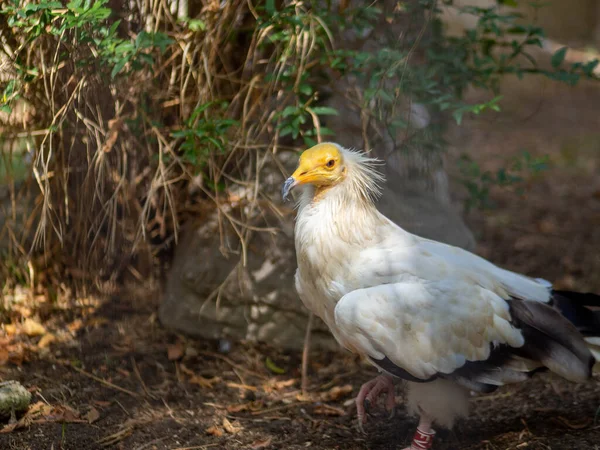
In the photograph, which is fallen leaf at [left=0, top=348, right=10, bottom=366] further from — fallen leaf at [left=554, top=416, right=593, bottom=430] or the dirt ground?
fallen leaf at [left=554, top=416, right=593, bottom=430]

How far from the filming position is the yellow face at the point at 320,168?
3.00 metres

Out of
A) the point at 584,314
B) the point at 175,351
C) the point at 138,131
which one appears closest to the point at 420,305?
the point at 584,314

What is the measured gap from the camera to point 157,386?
12.0 feet

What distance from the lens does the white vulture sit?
2.82m

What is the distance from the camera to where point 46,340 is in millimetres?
3824

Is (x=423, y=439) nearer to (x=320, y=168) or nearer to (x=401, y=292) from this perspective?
(x=401, y=292)

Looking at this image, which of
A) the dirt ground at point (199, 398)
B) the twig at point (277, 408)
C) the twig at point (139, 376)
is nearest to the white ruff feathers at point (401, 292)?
the dirt ground at point (199, 398)

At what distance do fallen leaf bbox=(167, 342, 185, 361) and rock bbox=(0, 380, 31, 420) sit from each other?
929mm

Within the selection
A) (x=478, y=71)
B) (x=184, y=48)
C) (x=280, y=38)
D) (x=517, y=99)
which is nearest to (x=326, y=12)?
(x=280, y=38)

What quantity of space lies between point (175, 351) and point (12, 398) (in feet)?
3.55

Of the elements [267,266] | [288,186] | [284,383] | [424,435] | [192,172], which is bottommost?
[284,383]

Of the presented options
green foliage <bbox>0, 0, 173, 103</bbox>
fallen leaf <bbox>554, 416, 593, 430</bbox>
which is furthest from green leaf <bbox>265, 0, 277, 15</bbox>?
fallen leaf <bbox>554, 416, 593, 430</bbox>

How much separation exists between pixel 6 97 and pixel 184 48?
A: 919mm

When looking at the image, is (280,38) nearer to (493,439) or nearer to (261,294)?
(261,294)
